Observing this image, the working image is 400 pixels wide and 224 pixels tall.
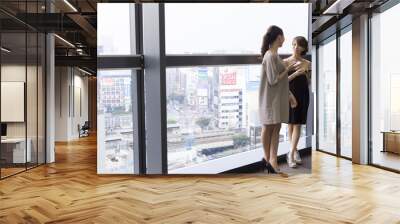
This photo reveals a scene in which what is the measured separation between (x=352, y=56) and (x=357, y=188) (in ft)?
11.5

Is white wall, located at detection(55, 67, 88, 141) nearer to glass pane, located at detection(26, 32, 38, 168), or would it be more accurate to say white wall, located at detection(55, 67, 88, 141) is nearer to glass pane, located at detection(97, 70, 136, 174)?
glass pane, located at detection(26, 32, 38, 168)

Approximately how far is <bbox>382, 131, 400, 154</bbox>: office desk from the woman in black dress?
1.89m

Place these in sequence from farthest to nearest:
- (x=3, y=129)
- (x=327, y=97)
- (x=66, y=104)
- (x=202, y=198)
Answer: (x=66, y=104) → (x=327, y=97) → (x=3, y=129) → (x=202, y=198)

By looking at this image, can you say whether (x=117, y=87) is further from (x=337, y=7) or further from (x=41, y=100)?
(x=337, y=7)

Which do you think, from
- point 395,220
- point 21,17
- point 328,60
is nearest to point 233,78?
point 395,220

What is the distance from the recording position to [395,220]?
12.0 feet

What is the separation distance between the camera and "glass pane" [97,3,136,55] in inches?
233

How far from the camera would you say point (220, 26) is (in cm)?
584

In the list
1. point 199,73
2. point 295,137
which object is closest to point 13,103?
point 199,73

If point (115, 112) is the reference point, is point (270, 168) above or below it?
below

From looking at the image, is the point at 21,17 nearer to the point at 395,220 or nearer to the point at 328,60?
the point at 395,220

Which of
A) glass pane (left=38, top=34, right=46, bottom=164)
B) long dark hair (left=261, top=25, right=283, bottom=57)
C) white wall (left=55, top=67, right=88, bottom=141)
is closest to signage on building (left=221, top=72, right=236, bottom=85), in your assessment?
long dark hair (left=261, top=25, right=283, bottom=57)

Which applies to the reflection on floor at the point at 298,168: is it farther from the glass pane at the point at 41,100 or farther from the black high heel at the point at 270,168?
the glass pane at the point at 41,100

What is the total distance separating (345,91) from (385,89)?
5.77 feet
